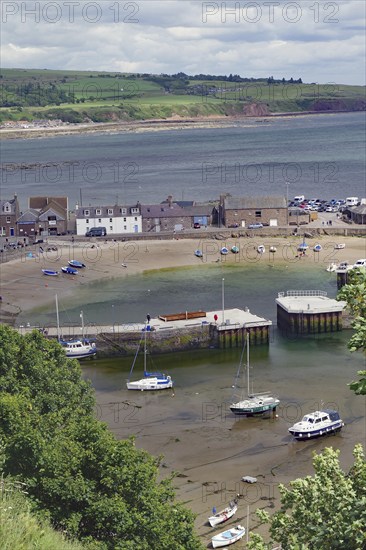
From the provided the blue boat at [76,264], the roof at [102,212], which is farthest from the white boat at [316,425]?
the roof at [102,212]

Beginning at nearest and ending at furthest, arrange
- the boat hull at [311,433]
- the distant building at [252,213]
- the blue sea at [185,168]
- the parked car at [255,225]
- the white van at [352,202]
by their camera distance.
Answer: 1. the boat hull at [311,433]
2. the parked car at [255,225]
3. the distant building at [252,213]
4. the white van at [352,202]
5. the blue sea at [185,168]

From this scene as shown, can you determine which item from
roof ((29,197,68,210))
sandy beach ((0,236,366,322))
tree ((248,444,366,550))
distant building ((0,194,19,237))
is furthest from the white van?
tree ((248,444,366,550))

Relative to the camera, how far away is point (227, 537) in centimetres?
2298

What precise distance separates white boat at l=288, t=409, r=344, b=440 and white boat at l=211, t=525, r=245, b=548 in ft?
24.0

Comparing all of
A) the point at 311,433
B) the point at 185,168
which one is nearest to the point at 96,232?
the point at 311,433

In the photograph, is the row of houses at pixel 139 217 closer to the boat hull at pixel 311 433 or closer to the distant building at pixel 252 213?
the distant building at pixel 252 213

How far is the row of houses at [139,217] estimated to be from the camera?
6700 cm

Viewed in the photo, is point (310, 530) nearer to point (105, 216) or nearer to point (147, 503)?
point (147, 503)

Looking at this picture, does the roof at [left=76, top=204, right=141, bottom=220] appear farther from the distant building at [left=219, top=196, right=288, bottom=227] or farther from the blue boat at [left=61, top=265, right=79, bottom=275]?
the blue boat at [left=61, top=265, right=79, bottom=275]

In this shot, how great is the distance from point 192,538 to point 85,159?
132 meters

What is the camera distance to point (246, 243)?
63.5m

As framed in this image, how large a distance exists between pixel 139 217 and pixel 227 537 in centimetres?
4622

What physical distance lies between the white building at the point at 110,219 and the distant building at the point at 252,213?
6100 millimetres

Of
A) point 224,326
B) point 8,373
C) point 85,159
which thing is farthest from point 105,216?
point 85,159
